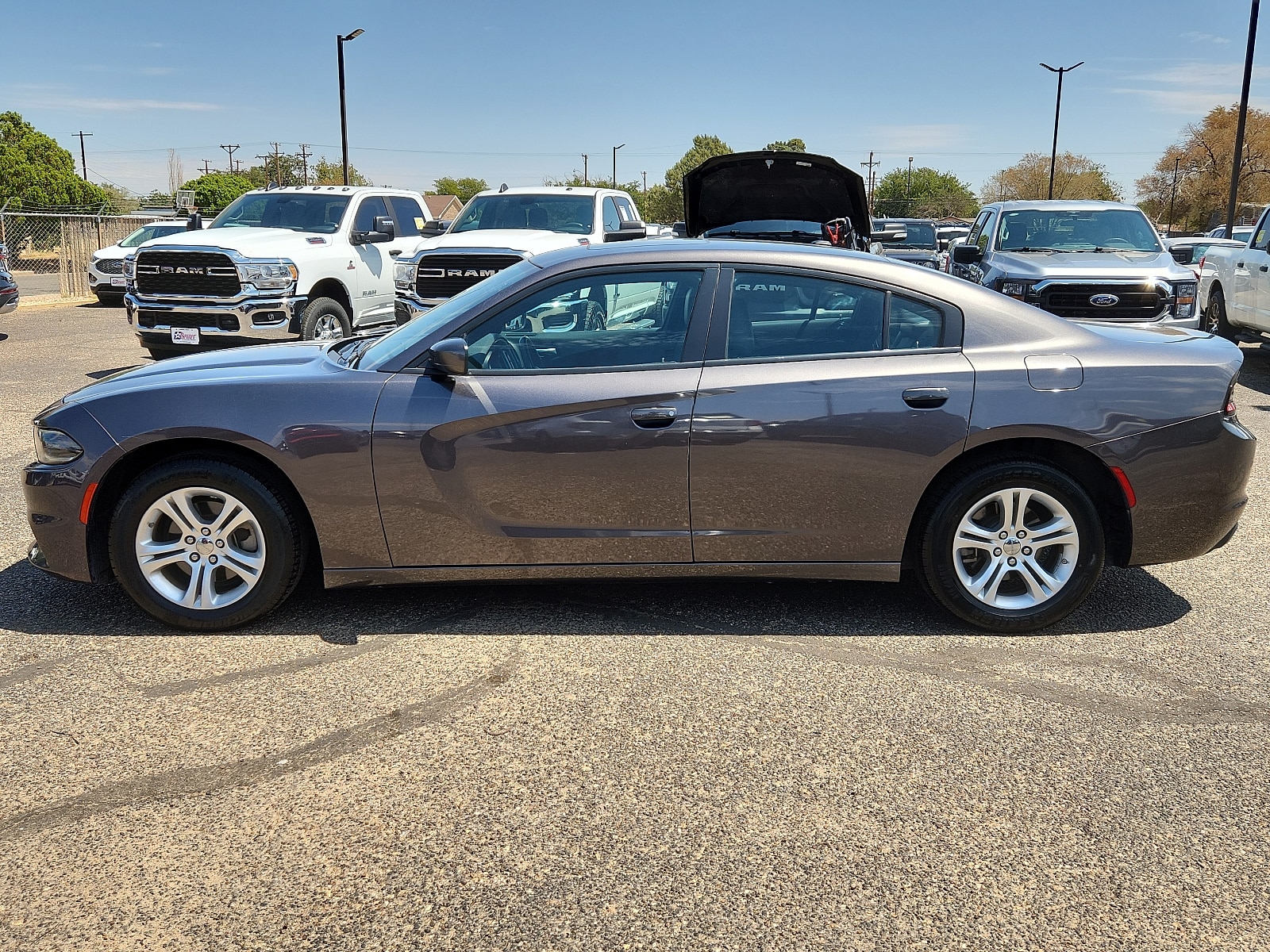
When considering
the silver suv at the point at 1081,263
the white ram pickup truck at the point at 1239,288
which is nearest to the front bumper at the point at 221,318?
the silver suv at the point at 1081,263

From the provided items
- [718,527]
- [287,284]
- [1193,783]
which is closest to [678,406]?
[718,527]

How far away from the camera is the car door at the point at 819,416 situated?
4535mm

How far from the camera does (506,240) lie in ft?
41.0

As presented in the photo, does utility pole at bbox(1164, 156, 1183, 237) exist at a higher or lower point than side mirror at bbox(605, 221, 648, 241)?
higher

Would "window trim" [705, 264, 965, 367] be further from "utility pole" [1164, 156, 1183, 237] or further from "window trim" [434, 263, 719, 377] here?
"utility pole" [1164, 156, 1183, 237]

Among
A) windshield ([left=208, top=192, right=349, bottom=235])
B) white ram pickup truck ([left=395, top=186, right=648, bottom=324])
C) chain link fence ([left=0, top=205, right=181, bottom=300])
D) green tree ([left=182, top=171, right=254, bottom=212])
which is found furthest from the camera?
green tree ([left=182, top=171, right=254, bottom=212])

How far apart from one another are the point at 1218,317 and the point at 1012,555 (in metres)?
11.9

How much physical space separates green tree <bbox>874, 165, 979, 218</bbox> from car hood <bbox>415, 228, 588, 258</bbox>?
82680mm

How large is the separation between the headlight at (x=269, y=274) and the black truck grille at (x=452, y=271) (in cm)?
133

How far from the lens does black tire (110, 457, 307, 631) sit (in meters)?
4.59

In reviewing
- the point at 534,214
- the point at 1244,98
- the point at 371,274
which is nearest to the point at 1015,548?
the point at 534,214

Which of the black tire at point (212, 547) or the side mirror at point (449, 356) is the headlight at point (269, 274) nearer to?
the black tire at point (212, 547)

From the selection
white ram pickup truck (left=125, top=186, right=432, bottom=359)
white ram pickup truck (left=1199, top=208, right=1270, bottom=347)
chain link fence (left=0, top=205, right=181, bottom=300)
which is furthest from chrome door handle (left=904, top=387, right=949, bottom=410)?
chain link fence (left=0, top=205, right=181, bottom=300)

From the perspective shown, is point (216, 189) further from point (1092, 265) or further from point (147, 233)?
point (1092, 265)
